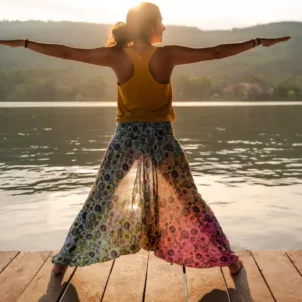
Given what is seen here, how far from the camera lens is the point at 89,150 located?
814 inches

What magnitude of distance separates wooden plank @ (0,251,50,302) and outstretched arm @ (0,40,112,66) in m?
1.74

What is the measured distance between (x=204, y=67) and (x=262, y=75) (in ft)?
54.5

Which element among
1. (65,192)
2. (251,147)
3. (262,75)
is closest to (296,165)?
(251,147)

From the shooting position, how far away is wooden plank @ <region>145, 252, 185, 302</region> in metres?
4.10

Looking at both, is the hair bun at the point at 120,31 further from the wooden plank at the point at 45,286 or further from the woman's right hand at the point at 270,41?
the wooden plank at the point at 45,286

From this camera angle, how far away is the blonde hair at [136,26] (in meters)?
4.09

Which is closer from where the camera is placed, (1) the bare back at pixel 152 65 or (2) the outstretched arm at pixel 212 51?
(2) the outstretched arm at pixel 212 51

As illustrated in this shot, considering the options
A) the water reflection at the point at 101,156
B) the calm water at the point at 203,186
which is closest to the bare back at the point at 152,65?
the calm water at the point at 203,186

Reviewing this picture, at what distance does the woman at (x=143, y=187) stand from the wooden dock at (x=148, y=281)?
154 mm

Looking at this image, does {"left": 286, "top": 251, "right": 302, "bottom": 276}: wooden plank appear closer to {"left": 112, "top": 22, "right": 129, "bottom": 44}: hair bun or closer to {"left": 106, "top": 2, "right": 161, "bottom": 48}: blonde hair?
{"left": 106, "top": 2, "right": 161, "bottom": 48}: blonde hair

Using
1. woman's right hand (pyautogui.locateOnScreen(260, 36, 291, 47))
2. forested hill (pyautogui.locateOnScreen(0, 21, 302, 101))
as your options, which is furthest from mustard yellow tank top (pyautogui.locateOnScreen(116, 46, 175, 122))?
forested hill (pyautogui.locateOnScreen(0, 21, 302, 101))

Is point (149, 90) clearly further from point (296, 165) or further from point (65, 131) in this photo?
point (65, 131)

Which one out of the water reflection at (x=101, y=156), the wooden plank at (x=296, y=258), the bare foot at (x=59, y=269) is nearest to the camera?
the bare foot at (x=59, y=269)

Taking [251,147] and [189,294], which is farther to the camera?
[251,147]
